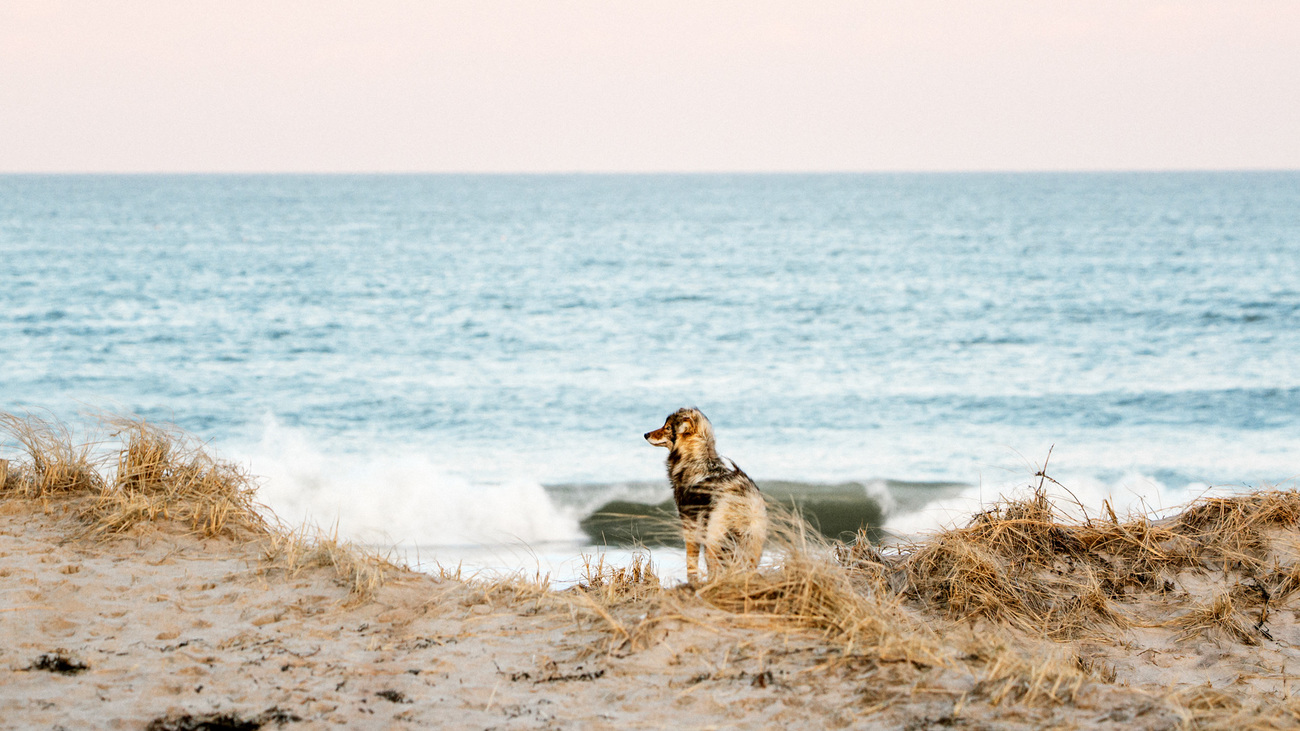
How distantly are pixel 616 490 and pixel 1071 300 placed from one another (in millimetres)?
21287

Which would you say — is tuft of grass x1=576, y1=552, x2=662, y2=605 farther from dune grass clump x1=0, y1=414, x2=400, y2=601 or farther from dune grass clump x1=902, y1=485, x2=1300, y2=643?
dune grass clump x1=902, y1=485, x2=1300, y2=643

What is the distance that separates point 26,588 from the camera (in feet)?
13.2

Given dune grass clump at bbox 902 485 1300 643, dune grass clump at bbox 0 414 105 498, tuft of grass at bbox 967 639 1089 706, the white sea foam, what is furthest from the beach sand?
the white sea foam

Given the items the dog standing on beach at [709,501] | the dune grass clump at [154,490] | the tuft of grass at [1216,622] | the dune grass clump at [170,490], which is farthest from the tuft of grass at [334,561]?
the tuft of grass at [1216,622]

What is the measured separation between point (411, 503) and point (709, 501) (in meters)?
7.07

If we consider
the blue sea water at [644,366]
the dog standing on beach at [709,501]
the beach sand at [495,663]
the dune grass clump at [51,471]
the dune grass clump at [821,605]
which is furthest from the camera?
the blue sea water at [644,366]

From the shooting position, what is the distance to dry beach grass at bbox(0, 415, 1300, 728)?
3090 millimetres

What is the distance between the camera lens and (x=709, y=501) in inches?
172

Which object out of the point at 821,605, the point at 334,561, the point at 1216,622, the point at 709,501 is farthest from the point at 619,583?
the point at 1216,622

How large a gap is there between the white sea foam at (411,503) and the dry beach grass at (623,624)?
14.8 ft

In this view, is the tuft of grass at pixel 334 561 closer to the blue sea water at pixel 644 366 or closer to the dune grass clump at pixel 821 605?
the dune grass clump at pixel 821 605

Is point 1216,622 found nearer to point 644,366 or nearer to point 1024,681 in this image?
point 1024,681

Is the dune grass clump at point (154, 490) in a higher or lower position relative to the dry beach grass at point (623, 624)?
higher

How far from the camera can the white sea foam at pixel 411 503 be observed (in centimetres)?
984
